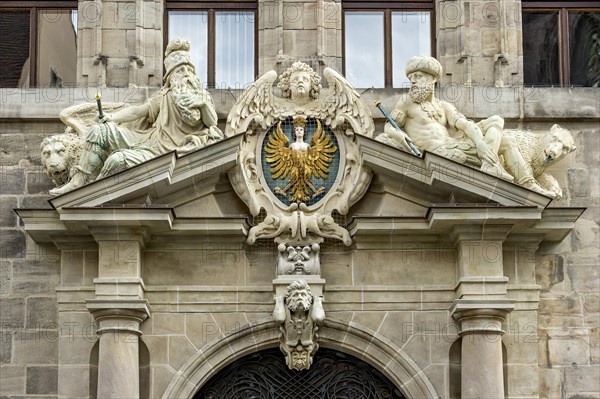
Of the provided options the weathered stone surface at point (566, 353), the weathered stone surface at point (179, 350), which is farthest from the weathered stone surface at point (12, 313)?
the weathered stone surface at point (566, 353)

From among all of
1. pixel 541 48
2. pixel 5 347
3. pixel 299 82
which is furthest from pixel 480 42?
pixel 5 347

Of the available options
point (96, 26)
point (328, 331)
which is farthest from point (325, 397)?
point (96, 26)

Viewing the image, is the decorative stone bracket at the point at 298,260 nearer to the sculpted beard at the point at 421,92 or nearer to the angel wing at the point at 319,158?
the angel wing at the point at 319,158

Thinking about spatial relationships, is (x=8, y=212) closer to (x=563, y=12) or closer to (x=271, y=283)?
(x=271, y=283)

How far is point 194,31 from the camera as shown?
21.7 m

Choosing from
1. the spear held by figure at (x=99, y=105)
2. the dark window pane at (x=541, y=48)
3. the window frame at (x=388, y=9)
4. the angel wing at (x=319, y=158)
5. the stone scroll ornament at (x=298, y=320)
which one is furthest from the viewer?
the window frame at (x=388, y=9)

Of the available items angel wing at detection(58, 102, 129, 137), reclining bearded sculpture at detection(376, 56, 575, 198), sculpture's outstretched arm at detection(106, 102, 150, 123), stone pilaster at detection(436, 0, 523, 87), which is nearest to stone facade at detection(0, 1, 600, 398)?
reclining bearded sculpture at detection(376, 56, 575, 198)

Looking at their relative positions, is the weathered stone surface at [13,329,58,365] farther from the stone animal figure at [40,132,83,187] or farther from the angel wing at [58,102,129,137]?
the angel wing at [58,102,129,137]

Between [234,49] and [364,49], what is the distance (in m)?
1.45

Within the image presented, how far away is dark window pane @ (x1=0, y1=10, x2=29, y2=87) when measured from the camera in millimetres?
21500

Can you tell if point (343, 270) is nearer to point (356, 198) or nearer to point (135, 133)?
point (356, 198)

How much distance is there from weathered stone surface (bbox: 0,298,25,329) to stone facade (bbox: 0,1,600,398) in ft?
0.05

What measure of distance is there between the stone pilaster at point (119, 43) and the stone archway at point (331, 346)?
3.11m

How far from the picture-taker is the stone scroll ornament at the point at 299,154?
2014cm
